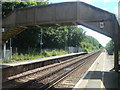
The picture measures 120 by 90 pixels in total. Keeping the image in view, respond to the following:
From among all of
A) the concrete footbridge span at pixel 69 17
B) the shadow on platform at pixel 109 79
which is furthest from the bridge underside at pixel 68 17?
the shadow on platform at pixel 109 79

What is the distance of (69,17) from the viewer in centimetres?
1226

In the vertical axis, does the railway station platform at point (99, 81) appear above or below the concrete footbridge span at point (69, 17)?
below

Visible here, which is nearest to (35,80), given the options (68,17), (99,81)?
(99,81)

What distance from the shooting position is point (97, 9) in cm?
1184

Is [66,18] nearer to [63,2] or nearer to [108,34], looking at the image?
[63,2]

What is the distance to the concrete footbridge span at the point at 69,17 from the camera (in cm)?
1169

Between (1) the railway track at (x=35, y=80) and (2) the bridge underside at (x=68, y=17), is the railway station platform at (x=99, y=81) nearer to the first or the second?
(1) the railway track at (x=35, y=80)

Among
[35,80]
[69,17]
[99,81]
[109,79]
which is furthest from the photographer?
[69,17]

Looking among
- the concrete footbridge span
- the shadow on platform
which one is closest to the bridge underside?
the concrete footbridge span

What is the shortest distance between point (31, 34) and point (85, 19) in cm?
2692

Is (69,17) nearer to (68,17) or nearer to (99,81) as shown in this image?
(68,17)

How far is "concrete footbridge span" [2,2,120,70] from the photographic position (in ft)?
38.3

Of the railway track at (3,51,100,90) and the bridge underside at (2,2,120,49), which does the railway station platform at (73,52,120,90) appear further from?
the bridge underside at (2,2,120,49)

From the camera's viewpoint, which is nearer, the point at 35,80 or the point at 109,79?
the point at 35,80
